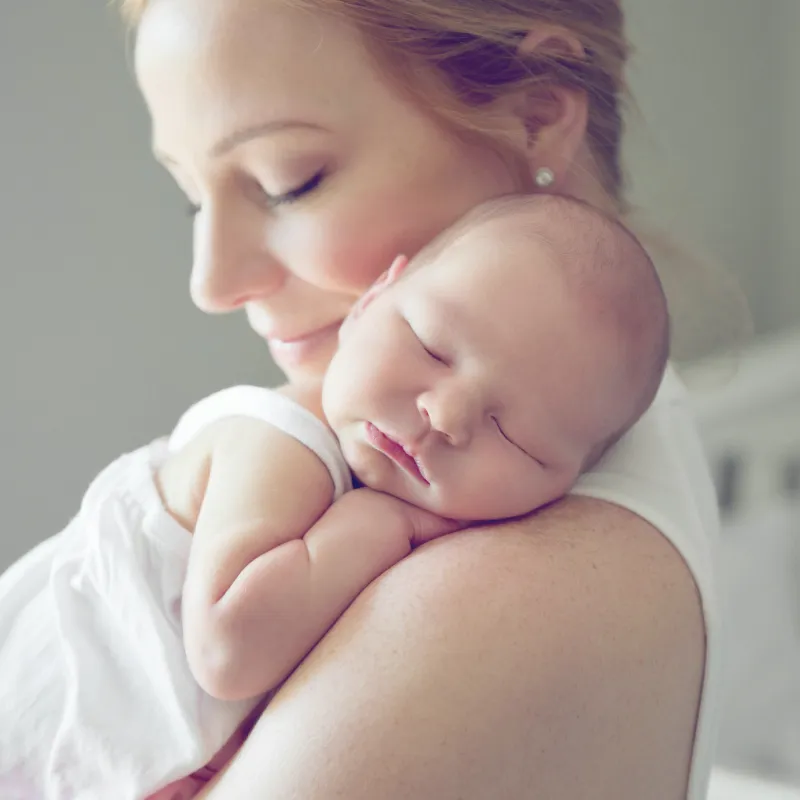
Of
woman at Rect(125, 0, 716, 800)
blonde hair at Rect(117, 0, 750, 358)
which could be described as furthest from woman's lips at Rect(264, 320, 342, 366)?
blonde hair at Rect(117, 0, 750, 358)

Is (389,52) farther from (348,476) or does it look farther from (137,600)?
(137,600)

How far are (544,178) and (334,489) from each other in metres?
0.36

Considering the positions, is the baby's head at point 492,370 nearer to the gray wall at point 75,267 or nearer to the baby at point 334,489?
the baby at point 334,489

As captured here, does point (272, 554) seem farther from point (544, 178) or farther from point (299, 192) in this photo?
point (544, 178)

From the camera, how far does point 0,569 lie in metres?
1.33

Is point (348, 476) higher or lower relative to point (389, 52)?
lower

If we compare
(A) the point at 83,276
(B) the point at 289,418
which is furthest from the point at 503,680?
(A) the point at 83,276

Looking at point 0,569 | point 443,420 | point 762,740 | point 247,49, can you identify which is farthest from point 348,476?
point 762,740

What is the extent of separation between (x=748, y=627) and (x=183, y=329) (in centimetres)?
124

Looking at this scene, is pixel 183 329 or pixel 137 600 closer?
pixel 137 600

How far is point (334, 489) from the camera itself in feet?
2.46

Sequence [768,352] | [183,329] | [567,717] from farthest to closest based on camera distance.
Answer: [768,352] → [183,329] → [567,717]

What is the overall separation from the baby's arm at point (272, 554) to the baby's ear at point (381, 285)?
0.41ft

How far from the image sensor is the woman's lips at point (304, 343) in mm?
879
